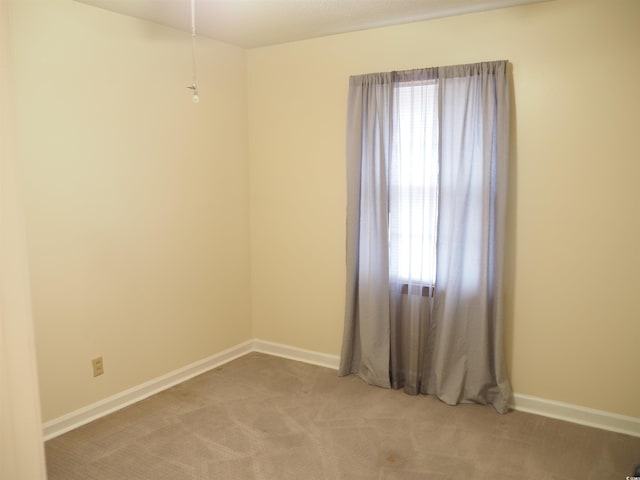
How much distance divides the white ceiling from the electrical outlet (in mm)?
2089

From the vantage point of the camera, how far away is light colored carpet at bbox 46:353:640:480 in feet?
8.11

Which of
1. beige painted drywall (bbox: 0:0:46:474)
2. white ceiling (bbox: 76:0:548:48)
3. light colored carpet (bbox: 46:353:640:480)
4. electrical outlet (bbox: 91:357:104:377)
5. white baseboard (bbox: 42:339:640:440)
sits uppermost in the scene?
white ceiling (bbox: 76:0:548:48)

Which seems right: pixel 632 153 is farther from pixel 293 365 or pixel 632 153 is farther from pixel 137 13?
pixel 137 13

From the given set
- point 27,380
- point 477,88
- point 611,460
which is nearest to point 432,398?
point 611,460

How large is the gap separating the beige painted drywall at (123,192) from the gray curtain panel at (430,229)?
3.40 ft

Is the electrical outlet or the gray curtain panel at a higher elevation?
the gray curtain panel

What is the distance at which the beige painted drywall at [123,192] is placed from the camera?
105 inches

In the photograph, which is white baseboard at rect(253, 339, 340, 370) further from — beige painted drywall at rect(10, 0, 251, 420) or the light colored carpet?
the light colored carpet

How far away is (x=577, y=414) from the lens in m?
2.95

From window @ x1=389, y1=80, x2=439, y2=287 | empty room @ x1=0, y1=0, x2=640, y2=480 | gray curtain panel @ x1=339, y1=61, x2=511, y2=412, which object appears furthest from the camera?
window @ x1=389, y1=80, x2=439, y2=287

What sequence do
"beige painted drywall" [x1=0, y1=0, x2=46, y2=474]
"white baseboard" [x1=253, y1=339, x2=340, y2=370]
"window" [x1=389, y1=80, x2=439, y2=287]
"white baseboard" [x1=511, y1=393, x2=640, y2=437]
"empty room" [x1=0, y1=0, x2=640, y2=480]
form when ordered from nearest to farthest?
"beige painted drywall" [x1=0, y1=0, x2=46, y2=474] < "empty room" [x1=0, y1=0, x2=640, y2=480] < "white baseboard" [x1=511, y1=393, x2=640, y2=437] < "window" [x1=389, y1=80, x2=439, y2=287] < "white baseboard" [x1=253, y1=339, x2=340, y2=370]

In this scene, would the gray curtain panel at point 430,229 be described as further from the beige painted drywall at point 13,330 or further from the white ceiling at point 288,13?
the beige painted drywall at point 13,330

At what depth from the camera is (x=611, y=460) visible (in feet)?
8.36

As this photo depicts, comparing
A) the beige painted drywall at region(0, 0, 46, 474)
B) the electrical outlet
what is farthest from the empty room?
the beige painted drywall at region(0, 0, 46, 474)
